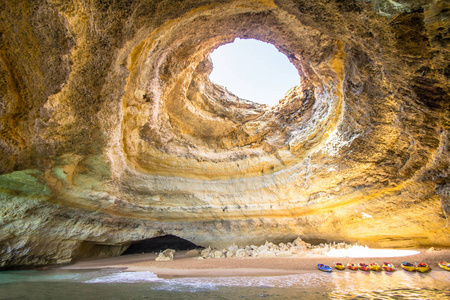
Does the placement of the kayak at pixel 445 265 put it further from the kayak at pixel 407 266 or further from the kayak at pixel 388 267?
the kayak at pixel 388 267

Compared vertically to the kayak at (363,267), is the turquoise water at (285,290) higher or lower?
lower

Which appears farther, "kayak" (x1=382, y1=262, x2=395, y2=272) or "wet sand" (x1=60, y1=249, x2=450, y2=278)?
"wet sand" (x1=60, y1=249, x2=450, y2=278)

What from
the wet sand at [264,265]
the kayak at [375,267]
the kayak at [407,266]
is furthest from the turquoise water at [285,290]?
the wet sand at [264,265]

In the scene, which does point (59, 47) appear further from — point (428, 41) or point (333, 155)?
point (333, 155)

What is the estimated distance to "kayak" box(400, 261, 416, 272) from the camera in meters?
3.50

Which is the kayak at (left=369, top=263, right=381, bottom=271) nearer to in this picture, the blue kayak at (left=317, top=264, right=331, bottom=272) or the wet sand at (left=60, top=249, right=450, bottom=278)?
the wet sand at (left=60, top=249, right=450, bottom=278)

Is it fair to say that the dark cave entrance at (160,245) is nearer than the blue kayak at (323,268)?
No

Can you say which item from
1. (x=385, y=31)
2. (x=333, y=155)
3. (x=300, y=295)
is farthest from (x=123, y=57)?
(x=333, y=155)

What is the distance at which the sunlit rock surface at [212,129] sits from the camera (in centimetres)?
236

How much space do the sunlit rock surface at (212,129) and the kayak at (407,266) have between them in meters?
1.15

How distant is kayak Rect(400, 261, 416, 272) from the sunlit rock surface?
1152 mm

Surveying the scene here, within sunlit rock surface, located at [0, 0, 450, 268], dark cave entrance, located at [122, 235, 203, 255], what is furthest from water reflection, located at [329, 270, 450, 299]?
dark cave entrance, located at [122, 235, 203, 255]

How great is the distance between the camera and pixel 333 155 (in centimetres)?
470

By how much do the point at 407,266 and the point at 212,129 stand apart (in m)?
4.96
